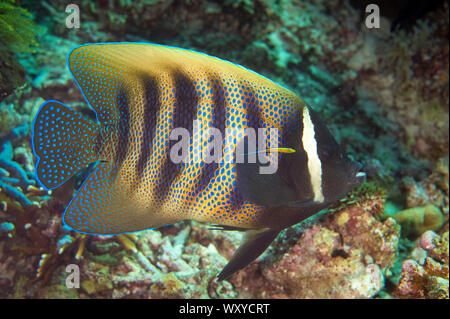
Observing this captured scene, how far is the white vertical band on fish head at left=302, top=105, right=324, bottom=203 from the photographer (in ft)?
5.17

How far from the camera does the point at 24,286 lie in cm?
244

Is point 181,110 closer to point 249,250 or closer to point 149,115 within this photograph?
point 149,115

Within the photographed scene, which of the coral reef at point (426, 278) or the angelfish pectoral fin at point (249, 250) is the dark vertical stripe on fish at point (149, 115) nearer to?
the angelfish pectoral fin at point (249, 250)

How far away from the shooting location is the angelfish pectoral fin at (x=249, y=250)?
1.66 m

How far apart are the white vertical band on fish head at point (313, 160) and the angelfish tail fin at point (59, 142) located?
3.68 feet

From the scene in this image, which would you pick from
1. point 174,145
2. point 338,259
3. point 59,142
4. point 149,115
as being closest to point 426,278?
point 338,259

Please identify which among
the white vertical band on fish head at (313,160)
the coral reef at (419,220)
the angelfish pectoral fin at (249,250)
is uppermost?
the white vertical band on fish head at (313,160)

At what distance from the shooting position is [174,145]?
158 centimetres

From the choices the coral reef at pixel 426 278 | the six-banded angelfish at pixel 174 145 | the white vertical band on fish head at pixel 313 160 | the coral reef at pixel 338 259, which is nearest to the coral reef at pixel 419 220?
the coral reef at pixel 426 278

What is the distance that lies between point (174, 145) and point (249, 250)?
2.35 ft

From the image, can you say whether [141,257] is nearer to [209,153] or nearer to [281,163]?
[209,153]

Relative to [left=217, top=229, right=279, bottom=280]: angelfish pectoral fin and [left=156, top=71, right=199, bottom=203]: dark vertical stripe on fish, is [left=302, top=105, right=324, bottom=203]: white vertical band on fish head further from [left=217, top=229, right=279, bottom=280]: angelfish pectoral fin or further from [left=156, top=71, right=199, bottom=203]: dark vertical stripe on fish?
[left=156, top=71, right=199, bottom=203]: dark vertical stripe on fish
